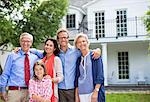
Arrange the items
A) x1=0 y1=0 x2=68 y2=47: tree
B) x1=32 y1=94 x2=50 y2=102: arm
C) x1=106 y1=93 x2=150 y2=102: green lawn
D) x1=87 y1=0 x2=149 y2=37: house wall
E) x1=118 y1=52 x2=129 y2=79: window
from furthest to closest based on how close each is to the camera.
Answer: x1=118 y1=52 x2=129 y2=79: window < x1=87 y1=0 x2=149 y2=37: house wall < x1=0 y1=0 x2=68 y2=47: tree < x1=106 y1=93 x2=150 y2=102: green lawn < x1=32 y1=94 x2=50 y2=102: arm

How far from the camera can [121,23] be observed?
993 inches

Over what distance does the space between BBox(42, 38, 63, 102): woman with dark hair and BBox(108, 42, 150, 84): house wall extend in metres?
19.0

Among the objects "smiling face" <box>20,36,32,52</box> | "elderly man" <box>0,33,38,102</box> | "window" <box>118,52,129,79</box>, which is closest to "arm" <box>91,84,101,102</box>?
"elderly man" <box>0,33,38,102</box>

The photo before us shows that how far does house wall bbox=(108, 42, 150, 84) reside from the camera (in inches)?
972

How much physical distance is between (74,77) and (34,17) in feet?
43.2

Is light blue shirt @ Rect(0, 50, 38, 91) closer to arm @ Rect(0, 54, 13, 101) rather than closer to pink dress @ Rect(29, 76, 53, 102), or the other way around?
arm @ Rect(0, 54, 13, 101)

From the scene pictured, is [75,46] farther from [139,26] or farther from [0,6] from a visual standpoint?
[139,26]

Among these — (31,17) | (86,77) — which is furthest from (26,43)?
(31,17)

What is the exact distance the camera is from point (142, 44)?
2525 cm

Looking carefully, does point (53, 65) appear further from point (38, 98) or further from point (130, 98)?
point (130, 98)

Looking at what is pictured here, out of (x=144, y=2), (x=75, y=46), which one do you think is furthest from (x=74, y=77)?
(x=144, y=2)

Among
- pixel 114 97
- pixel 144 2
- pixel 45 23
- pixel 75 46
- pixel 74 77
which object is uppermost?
pixel 144 2

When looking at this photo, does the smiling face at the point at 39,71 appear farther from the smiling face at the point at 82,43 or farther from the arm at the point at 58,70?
the smiling face at the point at 82,43

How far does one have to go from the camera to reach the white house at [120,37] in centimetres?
2438
